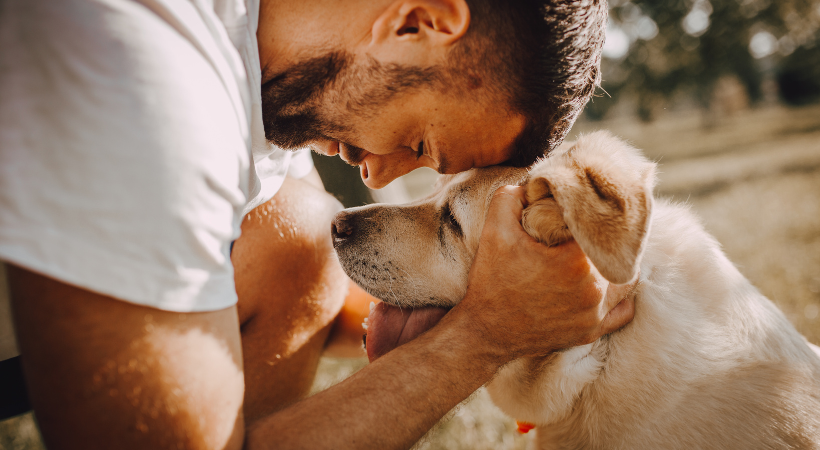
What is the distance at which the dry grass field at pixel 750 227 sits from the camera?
335cm

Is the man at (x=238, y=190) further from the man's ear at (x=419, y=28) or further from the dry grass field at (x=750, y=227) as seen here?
A: the dry grass field at (x=750, y=227)

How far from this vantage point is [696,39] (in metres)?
26.5

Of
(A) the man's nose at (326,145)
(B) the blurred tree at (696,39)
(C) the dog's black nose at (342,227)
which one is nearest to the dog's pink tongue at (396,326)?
(C) the dog's black nose at (342,227)

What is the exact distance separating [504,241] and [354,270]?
Answer: 79cm

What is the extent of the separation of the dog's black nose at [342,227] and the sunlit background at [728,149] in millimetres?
972

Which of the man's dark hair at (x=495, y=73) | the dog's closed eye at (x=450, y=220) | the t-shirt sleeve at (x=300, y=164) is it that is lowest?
the t-shirt sleeve at (x=300, y=164)

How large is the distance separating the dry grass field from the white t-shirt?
4.11 feet

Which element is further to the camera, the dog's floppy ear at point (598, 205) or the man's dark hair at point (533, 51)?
the man's dark hair at point (533, 51)

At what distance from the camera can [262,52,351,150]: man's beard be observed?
5.89 feet

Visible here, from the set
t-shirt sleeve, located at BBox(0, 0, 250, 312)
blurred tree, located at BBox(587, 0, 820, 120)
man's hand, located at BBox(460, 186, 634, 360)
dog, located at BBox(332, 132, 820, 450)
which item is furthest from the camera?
blurred tree, located at BBox(587, 0, 820, 120)

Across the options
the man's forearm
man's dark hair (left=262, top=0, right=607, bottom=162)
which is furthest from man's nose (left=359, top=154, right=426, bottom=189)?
the man's forearm

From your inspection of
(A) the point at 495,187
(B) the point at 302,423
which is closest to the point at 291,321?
(B) the point at 302,423

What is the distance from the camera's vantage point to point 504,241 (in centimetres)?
175

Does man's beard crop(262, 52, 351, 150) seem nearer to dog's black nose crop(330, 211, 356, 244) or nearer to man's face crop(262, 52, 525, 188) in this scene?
man's face crop(262, 52, 525, 188)
